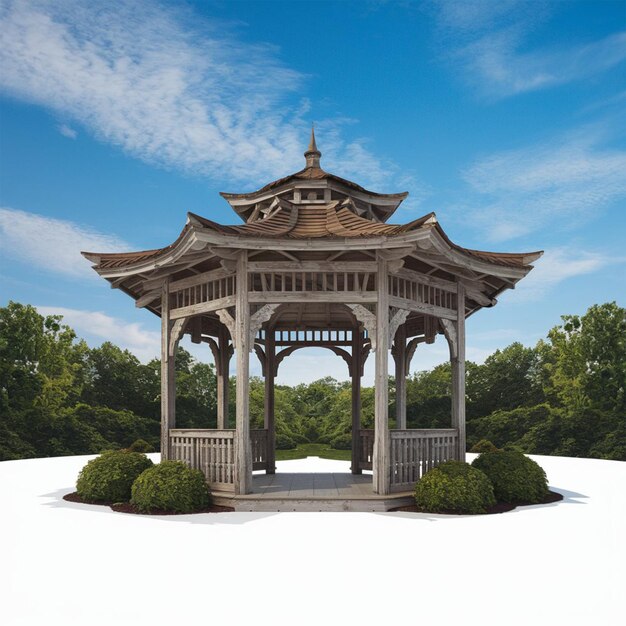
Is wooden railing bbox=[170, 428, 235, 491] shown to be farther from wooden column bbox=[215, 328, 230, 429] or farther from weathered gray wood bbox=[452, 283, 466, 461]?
weathered gray wood bbox=[452, 283, 466, 461]

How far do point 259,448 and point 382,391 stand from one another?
5524 mm

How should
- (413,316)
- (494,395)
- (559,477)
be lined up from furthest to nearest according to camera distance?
(494,395) → (559,477) → (413,316)

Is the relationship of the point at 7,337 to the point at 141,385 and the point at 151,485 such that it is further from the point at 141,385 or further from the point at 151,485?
the point at 151,485

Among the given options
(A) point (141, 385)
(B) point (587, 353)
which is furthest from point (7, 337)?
(B) point (587, 353)

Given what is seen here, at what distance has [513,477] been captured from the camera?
1140 centimetres

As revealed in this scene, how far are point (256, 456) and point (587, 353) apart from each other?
1821 centimetres

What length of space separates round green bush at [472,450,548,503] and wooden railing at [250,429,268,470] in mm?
5406

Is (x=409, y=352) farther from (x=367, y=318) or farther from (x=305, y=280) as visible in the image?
(x=305, y=280)

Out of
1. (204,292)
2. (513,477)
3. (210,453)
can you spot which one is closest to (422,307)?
(513,477)

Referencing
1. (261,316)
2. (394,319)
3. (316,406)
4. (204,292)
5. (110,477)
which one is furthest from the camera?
(316,406)

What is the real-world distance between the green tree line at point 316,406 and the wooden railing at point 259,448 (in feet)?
31.1

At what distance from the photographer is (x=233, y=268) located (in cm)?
1103

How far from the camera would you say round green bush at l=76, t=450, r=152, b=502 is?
1148 centimetres

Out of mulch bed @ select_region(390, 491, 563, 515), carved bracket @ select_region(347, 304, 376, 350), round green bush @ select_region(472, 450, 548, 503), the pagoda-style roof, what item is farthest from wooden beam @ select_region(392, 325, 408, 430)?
carved bracket @ select_region(347, 304, 376, 350)
